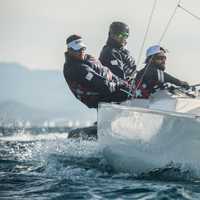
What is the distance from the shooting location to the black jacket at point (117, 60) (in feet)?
33.9

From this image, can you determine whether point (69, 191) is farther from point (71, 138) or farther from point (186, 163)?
point (71, 138)

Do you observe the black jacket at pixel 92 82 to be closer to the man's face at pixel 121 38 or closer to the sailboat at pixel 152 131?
the sailboat at pixel 152 131

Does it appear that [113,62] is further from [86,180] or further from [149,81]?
[86,180]

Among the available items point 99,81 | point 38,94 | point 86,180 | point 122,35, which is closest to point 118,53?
point 122,35

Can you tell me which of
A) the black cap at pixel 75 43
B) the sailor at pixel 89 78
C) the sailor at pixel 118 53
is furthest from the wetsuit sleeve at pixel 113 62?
the black cap at pixel 75 43

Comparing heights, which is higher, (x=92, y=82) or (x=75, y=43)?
(x=75, y=43)

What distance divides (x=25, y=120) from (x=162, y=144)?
6959cm

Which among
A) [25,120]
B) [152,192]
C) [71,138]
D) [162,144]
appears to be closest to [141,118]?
[162,144]

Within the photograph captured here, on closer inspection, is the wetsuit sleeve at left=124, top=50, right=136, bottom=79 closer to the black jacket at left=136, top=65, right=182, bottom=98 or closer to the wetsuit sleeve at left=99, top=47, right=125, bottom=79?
the wetsuit sleeve at left=99, top=47, right=125, bottom=79

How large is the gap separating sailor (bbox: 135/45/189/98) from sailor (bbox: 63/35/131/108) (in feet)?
Answer: 1.24

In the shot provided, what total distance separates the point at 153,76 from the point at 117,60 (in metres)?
1.11

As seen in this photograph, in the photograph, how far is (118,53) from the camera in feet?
34.3

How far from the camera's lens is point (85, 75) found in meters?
9.52

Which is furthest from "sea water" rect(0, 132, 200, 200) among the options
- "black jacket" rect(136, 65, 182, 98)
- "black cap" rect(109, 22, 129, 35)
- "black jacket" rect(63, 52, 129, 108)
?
"black cap" rect(109, 22, 129, 35)
